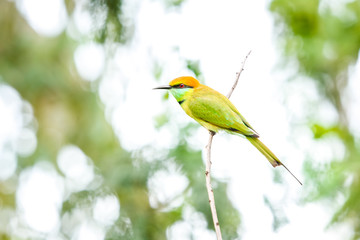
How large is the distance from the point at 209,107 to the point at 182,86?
0.23m

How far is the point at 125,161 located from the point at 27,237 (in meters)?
2.68

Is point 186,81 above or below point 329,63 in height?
above

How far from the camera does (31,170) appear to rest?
5.09 meters

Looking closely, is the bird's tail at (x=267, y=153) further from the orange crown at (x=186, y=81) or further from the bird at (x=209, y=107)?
the orange crown at (x=186, y=81)

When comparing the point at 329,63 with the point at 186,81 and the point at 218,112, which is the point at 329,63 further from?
the point at 186,81

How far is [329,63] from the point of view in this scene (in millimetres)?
4801

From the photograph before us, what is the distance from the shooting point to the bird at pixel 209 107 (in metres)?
2.98

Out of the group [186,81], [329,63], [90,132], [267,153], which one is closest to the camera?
[267,153]

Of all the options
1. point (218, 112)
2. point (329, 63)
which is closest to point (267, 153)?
point (218, 112)

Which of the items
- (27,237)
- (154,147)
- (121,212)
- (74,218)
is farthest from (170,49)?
(27,237)

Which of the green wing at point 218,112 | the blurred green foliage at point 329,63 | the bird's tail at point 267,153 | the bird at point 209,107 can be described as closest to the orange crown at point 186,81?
the bird at point 209,107

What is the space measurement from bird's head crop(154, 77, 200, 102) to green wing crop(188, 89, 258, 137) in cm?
8

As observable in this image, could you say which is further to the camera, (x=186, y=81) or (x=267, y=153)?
(x=186, y=81)

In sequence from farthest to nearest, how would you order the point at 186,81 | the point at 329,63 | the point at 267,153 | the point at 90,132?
the point at 90,132 < the point at 329,63 < the point at 186,81 < the point at 267,153
